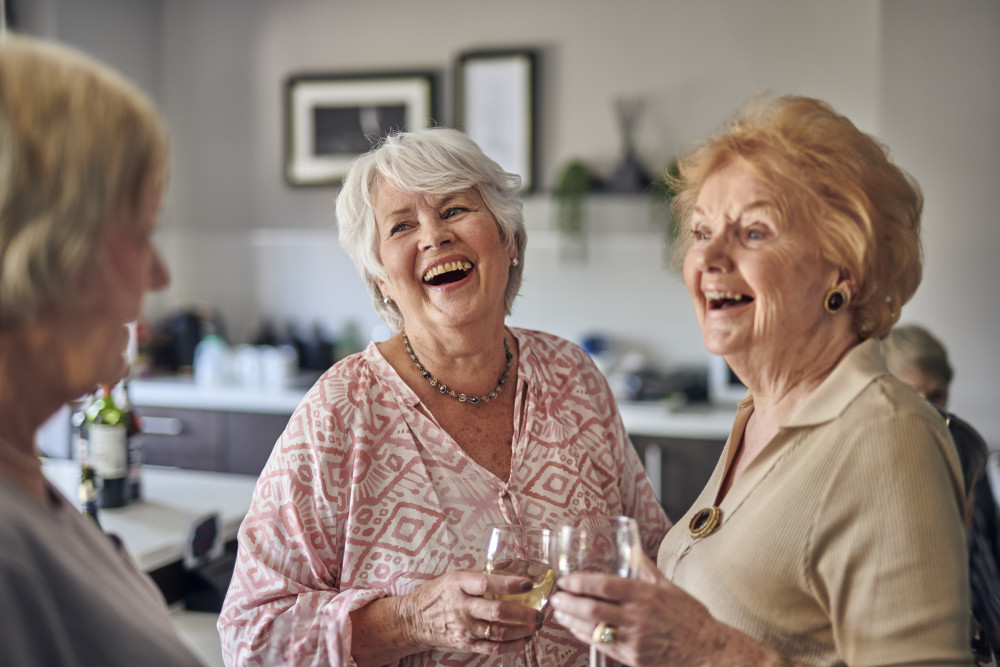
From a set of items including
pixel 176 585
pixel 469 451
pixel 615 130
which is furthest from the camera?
pixel 615 130

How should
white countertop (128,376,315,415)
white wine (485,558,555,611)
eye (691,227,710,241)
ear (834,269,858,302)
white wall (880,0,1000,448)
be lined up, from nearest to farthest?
white wine (485,558,555,611)
ear (834,269,858,302)
eye (691,227,710,241)
white wall (880,0,1000,448)
white countertop (128,376,315,415)

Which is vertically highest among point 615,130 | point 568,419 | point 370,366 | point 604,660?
point 615,130

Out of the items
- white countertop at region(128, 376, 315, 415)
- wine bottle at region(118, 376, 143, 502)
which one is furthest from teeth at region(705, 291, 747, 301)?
white countertop at region(128, 376, 315, 415)

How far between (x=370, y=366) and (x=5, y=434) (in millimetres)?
826

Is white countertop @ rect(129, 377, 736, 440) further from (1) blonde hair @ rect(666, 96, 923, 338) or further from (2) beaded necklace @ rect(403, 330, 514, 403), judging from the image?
(1) blonde hair @ rect(666, 96, 923, 338)

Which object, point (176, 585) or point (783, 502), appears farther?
point (176, 585)

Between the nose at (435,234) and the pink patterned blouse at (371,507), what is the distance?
215 mm

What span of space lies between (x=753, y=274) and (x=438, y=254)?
60 centimetres

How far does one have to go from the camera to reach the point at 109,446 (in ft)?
7.16

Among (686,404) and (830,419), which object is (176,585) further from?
(686,404)

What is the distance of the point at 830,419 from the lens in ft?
3.44

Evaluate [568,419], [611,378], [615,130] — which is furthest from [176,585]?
[615,130]

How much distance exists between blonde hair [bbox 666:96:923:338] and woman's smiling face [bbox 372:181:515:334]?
0.53 m

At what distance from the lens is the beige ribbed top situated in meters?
0.92
